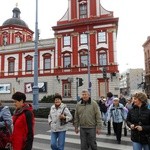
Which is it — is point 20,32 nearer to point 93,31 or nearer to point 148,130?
point 93,31

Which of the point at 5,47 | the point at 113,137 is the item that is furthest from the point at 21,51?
the point at 113,137

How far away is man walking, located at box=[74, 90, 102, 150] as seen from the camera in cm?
636

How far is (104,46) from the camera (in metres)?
33.6

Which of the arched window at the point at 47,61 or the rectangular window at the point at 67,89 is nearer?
the rectangular window at the point at 67,89

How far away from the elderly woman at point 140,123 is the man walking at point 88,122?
1470 mm

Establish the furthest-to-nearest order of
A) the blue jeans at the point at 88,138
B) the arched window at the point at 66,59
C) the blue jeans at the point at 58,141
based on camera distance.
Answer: the arched window at the point at 66,59
the blue jeans at the point at 58,141
the blue jeans at the point at 88,138

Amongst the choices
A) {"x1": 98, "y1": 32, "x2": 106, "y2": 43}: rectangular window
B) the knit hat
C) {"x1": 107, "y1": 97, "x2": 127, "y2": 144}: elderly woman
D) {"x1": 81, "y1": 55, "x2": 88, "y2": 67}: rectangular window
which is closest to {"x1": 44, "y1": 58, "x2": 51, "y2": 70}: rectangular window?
{"x1": 81, "y1": 55, "x2": 88, "y2": 67}: rectangular window

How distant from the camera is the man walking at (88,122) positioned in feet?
20.9

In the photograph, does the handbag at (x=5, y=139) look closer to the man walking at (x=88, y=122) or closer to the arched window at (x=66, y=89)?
the man walking at (x=88, y=122)

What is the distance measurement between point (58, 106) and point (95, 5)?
30842 mm

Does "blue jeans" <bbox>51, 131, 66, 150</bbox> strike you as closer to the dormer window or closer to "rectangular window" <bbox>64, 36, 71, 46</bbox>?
"rectangular window" <bbox>64, 36, 71, 46</bbox>

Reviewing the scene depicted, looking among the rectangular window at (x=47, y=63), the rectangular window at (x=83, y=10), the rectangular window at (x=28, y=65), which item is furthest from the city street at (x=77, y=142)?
the rectangular window at (x=28, y=65)

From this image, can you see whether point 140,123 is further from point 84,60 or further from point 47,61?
point 47,61

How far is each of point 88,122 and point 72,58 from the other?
1128 inches
